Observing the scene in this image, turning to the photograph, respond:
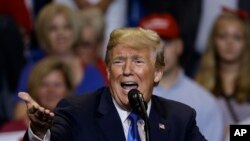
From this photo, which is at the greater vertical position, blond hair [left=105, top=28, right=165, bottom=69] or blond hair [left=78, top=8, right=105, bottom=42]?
blond hair [left=105, top=28, right=165, bottom=69]

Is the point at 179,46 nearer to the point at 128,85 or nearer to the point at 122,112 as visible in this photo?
the point at 122,112

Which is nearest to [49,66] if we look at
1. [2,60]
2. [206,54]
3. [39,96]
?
[39,96]

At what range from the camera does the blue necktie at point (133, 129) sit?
383 centimetres

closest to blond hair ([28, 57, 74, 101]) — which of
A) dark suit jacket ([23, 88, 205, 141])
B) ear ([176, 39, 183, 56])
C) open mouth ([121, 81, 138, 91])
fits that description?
ear ([176, 39, 183, 56])

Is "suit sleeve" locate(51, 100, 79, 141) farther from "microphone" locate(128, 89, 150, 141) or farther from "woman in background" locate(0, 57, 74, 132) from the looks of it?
"woman in background" locate(0, 57, 74, 132)

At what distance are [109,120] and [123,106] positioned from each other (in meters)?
0.09

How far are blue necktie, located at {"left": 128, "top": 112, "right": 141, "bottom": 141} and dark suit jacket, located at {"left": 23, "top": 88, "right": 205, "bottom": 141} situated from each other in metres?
0.04

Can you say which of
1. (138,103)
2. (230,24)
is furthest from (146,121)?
(230,24)

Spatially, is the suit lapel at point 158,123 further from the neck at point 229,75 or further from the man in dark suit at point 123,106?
the neck at point 229,75

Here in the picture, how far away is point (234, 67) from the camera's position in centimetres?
707

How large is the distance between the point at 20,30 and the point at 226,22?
1.66 metres

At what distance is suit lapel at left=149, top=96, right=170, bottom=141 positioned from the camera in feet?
12.8

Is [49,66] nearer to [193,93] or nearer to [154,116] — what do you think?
[193,93]

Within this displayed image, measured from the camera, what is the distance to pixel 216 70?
276 inches
